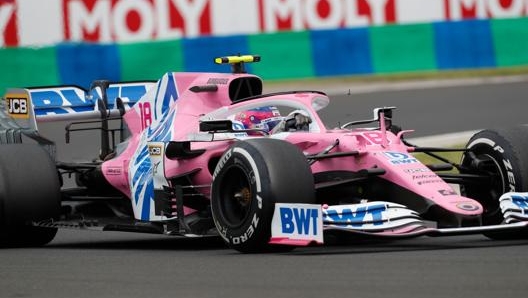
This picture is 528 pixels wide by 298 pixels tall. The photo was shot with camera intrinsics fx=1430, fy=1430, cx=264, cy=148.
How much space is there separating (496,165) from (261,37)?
12.7 m

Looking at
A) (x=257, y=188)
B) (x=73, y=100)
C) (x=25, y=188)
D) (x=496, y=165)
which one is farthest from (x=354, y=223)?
(x=73, y=100)

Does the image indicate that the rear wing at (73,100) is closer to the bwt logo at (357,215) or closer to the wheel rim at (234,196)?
the wheel rim at (234,196)

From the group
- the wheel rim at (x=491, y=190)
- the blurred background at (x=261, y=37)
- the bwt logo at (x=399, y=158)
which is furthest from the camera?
the blurred background at (x=261, y=37)

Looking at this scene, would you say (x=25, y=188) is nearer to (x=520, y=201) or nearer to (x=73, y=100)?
(x=73, y=100)

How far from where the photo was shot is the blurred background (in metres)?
20.8

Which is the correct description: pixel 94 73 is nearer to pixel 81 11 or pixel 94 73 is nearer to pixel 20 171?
pixel 81 11

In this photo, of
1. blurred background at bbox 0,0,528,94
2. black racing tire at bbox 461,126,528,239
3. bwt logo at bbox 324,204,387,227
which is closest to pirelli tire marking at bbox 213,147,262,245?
bwt logo at bbox 324,204,387,227

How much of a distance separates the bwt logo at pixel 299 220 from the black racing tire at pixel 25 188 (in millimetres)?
2539

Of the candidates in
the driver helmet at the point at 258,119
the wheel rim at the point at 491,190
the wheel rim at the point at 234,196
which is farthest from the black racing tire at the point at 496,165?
the wheel rim at the point at 234,196

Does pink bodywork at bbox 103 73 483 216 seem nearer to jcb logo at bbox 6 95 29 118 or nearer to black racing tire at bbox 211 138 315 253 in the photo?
black racing tire at bbox 211 138 315 253

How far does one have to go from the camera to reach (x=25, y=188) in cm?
1070

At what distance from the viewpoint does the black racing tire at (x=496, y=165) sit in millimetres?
9906

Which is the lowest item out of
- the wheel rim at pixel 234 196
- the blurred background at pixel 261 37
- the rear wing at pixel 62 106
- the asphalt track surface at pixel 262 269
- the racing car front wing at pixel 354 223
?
the asphalt track surface at pixel 262 269

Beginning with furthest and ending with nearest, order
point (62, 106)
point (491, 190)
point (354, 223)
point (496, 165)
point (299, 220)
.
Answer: point (62, 106) → point (491, 190) → point (496, 165) → point (354, 223) → point (299, 220)
